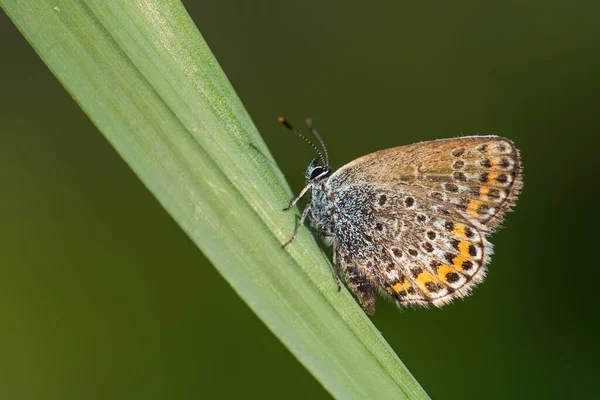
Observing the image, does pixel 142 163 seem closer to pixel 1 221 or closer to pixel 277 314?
pixel 277 314

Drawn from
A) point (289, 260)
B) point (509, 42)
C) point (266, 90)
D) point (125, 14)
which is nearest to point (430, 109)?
point (509, 42)

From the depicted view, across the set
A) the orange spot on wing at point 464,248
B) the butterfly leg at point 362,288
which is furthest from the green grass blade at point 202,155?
the orange spot on wing at point 464,248

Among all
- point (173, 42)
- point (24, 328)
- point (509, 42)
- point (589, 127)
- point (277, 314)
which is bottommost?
point (589, 127)

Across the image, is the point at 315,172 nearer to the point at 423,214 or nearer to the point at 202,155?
the point at 423,214

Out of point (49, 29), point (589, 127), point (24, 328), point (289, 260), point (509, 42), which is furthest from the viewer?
point (509, 42)

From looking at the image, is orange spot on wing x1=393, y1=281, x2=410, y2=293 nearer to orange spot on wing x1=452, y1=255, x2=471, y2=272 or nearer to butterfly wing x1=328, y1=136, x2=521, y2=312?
butterfly wing x1=328, y1=136, x2=521, y2=312

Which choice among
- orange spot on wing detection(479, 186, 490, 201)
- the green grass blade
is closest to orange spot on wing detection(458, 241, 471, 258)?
orange spot on wing detection(479, 186, 490, 201)

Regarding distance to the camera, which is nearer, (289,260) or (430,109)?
(289,260)
